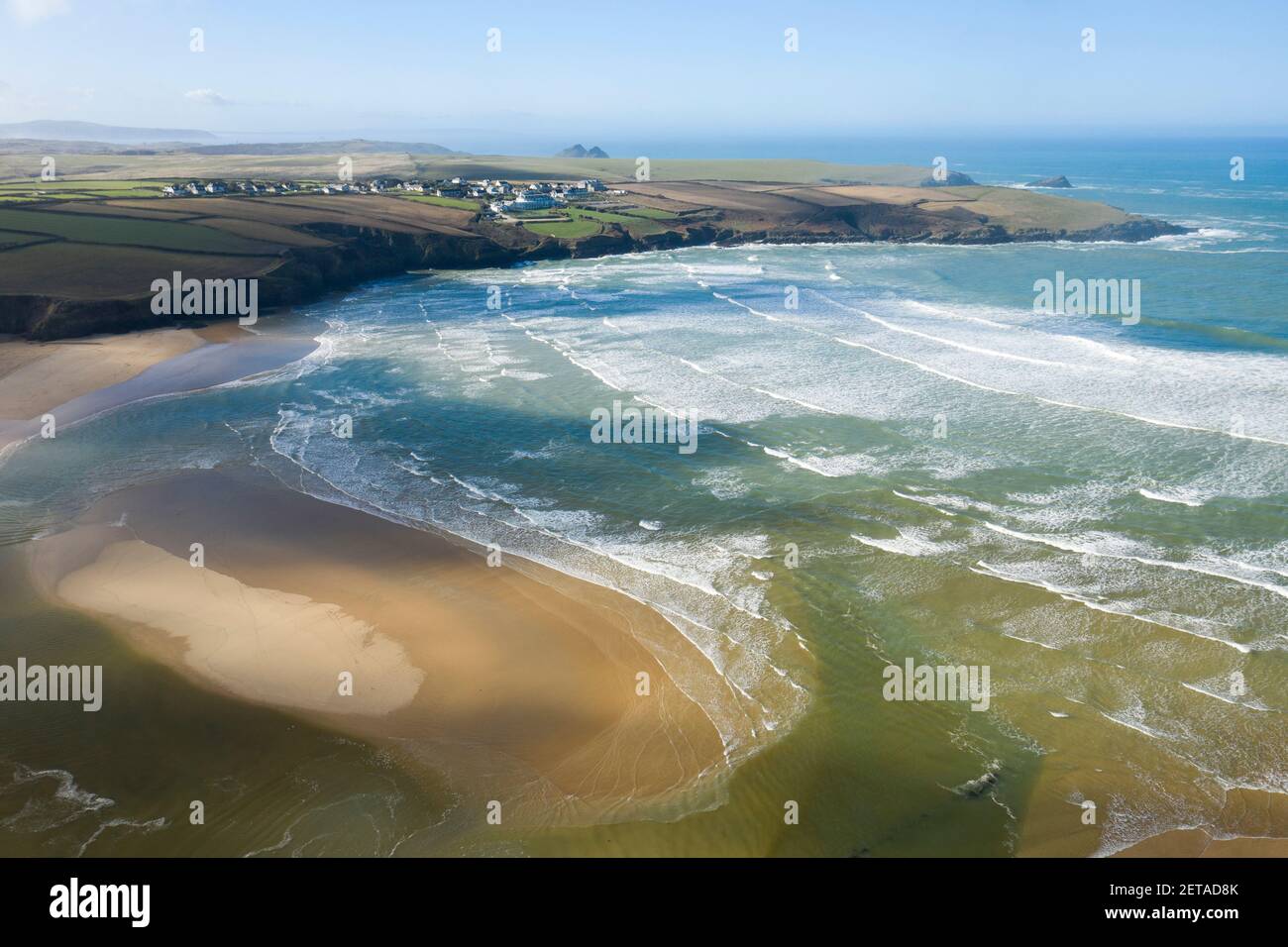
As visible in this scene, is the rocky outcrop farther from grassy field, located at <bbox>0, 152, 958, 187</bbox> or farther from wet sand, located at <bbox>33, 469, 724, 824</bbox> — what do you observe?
wet sand, located at <bbox>33, 469, 724, 824</bbox>

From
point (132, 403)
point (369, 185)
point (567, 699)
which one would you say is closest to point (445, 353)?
point (132, 403)

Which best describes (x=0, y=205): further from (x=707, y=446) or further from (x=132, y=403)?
(x=707, y=446)

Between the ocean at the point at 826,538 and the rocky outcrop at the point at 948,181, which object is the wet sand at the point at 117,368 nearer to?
the ocean at the point at 826,538

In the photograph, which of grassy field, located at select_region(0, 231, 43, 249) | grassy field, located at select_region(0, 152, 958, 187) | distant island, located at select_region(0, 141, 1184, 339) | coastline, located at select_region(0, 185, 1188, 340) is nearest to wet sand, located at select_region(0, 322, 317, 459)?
coastline, located at select_region(0, 185, 1188, 340)

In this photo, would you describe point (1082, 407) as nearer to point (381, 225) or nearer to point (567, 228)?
point (567, 228)

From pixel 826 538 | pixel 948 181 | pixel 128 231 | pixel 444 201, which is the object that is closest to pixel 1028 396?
A: pixel 826 538

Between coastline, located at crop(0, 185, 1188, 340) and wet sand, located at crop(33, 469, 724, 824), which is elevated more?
coastline, located at crop(0, 185, 1188, 340)

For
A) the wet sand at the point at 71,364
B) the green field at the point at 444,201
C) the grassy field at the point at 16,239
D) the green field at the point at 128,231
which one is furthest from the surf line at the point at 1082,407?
the green field at the point at 444,201
